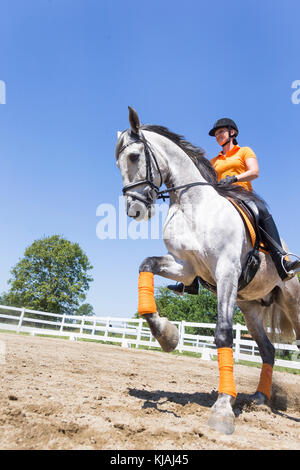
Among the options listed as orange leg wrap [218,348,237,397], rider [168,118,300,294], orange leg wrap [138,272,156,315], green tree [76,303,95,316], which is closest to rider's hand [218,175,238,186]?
rider [168,118,300,294]

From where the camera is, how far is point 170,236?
390 cm

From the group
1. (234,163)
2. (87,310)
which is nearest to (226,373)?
(234,163)

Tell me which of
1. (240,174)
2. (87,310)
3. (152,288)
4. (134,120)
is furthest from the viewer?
(87,310)

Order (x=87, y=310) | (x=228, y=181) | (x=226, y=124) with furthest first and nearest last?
(x=87, y=310) < (x=226, y=124) < (x=228, y=181)

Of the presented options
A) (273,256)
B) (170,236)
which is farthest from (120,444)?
(273,256)

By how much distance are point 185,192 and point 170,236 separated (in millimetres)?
622

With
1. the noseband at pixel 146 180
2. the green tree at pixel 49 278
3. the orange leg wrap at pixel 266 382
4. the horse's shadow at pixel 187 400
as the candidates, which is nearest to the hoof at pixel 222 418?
the horse's shadow at pixel 187 400

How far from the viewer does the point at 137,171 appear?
389cm

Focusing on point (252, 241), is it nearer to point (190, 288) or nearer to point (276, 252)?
point (276, 252)

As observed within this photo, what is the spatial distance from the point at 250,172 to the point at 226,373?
8.54 feet

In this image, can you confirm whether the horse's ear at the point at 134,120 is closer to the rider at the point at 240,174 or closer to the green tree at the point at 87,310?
the rider at the point at 240,174

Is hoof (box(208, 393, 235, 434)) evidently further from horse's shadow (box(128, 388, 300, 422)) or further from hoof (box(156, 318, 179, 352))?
hoof (box(156, 318, 179, 352))

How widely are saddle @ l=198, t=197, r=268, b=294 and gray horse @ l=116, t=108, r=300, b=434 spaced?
0.09 metres

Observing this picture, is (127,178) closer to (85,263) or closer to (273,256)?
(273,256)
